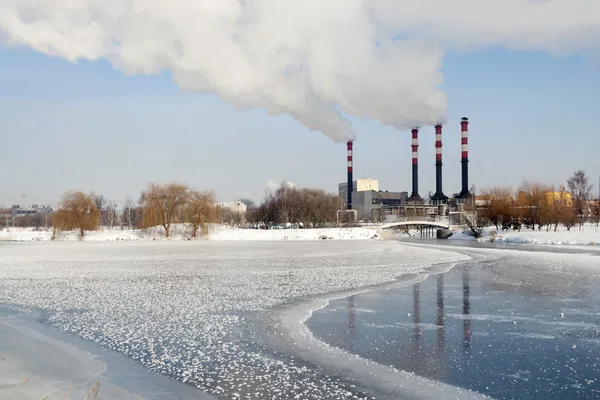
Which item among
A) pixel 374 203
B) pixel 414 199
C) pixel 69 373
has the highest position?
pixel 374 203

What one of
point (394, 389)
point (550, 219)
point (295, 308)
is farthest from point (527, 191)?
point (394, 389)

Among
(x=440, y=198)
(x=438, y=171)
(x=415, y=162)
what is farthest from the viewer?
(x=440, y=198)

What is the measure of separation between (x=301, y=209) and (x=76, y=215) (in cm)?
3120

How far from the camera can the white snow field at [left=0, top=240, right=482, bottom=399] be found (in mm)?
7125

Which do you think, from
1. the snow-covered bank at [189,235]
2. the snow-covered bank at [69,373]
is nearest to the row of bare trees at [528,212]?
the snow-covered bank at [189,235]

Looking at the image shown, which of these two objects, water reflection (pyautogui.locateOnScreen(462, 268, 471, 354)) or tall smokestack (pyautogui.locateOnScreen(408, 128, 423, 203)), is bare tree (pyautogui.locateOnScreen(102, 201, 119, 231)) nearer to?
tall smokestack (pyautogui.locateOnScreen(408, 128, 423, 203))

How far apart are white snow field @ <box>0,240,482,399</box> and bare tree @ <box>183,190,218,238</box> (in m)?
36.1

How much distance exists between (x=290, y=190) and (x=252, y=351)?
3134 inches

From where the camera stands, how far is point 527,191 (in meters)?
72.4

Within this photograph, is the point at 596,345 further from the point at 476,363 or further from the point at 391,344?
the point at 391,344

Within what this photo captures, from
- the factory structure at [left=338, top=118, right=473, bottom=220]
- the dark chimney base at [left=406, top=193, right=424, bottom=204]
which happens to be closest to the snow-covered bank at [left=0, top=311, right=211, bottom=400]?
the factory structure at [left=338, top=118, right=473, bottom=220]

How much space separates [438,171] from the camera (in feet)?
323

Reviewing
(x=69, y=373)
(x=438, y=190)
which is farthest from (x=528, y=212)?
(x=69, y=373)

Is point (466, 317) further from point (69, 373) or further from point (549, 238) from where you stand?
point (549, 238)
